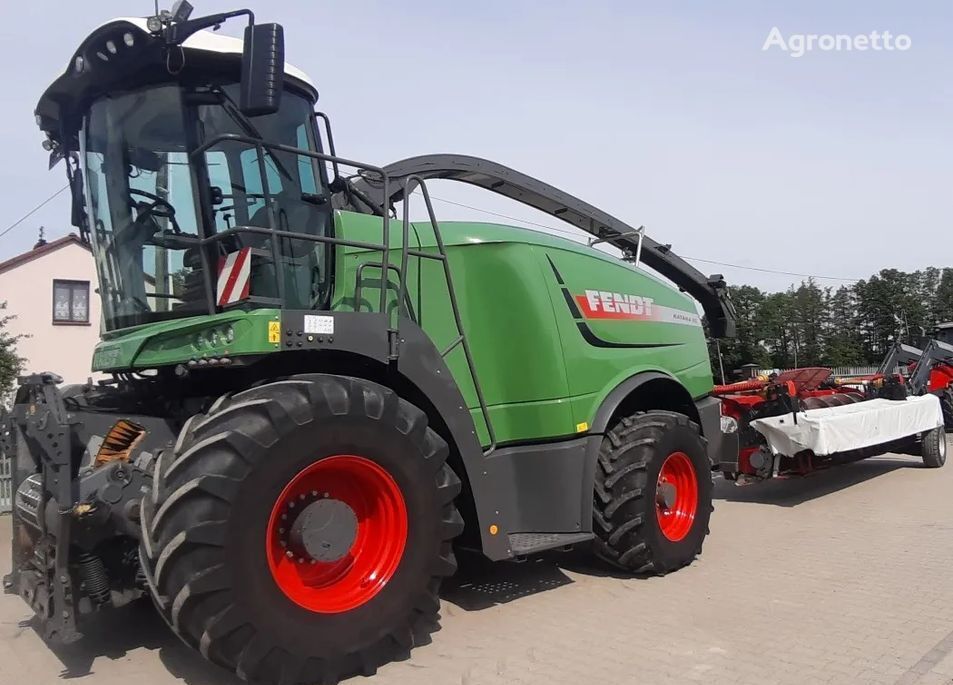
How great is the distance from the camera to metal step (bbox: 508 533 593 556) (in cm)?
469

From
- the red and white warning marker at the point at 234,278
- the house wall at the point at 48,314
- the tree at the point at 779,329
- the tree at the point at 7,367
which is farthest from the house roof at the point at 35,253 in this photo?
the tree at the point at 779,329

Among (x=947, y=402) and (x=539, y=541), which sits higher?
(x=539, y=541)

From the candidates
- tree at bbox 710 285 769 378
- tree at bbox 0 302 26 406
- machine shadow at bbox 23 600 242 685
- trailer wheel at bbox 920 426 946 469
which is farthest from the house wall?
tree at bbox 710 285 769 378

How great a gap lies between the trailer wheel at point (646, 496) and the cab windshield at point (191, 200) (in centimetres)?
248

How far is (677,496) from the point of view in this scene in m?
6.29

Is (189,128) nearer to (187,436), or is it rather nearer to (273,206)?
(273,206)

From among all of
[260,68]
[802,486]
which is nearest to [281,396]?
[260,68]

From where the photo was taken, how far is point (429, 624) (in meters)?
4.18

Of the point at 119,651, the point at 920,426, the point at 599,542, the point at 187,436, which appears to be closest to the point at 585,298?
the point at 599,542

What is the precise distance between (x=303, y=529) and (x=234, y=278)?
1.32m

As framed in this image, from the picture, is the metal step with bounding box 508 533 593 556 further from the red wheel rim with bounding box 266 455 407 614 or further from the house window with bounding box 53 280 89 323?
the house window with bounding box 53 280 89 323

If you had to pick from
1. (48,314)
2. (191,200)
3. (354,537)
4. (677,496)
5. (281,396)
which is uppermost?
(48,314)

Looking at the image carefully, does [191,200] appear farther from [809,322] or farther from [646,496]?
[809,322]

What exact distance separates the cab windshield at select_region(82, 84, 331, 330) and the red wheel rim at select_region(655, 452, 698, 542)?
10.2 feet
